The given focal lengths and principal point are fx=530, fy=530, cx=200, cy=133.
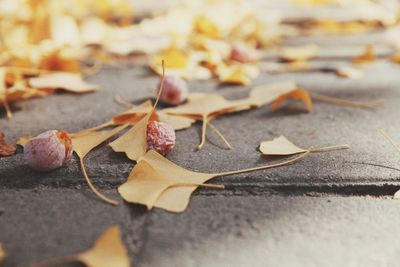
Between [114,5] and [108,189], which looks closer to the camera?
[108,189]

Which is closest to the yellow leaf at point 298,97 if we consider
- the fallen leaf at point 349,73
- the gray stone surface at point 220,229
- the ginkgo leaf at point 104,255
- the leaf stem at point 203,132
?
the leaf stem at point 203,132

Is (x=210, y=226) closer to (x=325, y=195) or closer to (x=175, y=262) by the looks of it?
(x=175, y=262)

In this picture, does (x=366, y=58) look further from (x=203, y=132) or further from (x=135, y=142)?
(x=135, y=142)

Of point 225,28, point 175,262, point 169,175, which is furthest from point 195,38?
point 175,262

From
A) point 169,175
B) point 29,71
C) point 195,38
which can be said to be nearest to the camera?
point 169,175

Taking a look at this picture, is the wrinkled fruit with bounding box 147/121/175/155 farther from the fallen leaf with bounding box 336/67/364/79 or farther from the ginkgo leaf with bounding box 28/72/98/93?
the fallen leaf with bounding box 336/67/364/79

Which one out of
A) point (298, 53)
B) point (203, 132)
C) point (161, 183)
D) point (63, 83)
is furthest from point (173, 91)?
point (298, 53)

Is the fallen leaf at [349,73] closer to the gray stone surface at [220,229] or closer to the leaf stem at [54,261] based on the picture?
the gray stone surface at [220,229]
